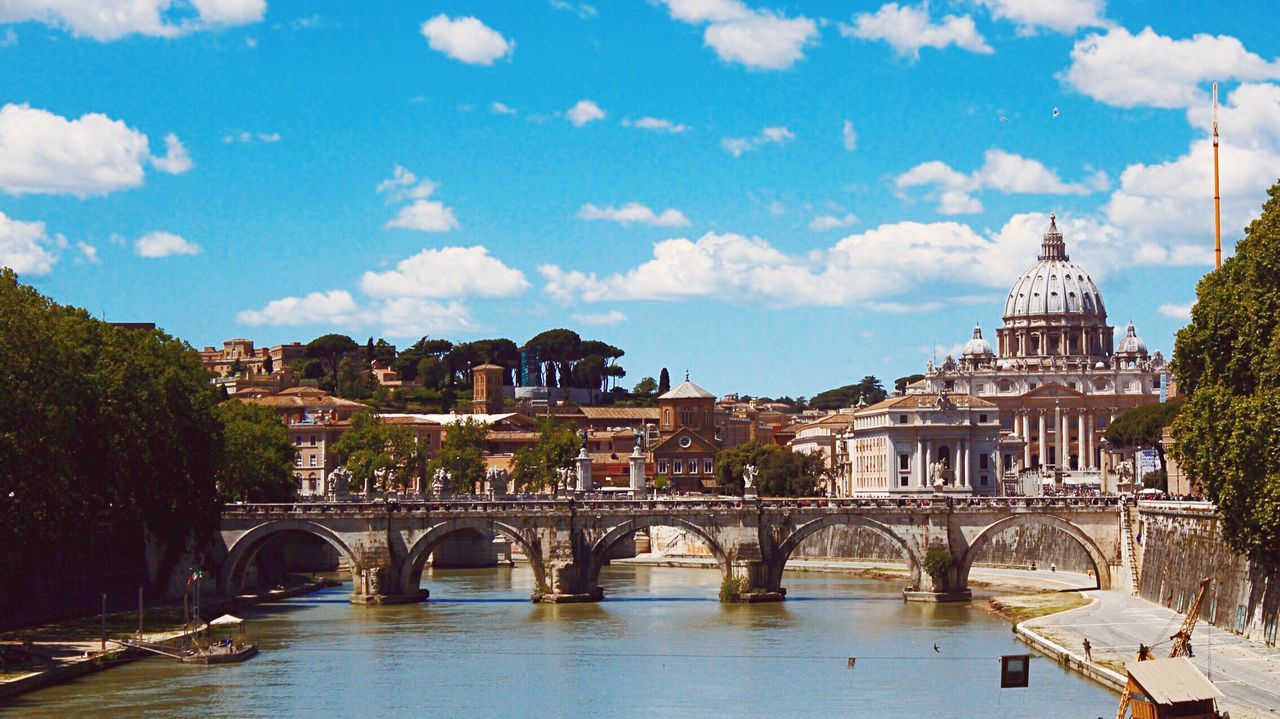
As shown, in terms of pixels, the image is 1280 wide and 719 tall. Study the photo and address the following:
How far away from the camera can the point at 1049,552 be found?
A: 10319 centimetres

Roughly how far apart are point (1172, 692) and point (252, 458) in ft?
213

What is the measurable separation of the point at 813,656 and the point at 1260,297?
1794cm

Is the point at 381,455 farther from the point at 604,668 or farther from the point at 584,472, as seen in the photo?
the point at 604,668

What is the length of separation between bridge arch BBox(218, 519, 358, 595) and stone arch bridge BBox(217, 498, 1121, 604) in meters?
0.06

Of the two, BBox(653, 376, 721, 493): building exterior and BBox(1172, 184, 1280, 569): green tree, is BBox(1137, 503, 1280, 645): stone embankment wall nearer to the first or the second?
BBox(1172, 184, 1280, 569): green tree

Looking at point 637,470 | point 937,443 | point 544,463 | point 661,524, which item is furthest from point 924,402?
point 661,524

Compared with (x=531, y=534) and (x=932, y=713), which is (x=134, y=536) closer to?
(x=531, y=534)

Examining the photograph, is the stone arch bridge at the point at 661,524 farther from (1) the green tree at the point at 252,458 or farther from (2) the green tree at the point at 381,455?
(2) the green tree at the point at 381,455

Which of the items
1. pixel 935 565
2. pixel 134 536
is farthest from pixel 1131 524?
pixel 134 536

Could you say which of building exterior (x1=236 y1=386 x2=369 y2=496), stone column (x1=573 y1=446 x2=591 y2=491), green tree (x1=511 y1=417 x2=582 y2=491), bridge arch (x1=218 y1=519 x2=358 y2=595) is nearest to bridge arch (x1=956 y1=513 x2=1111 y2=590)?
bridge arch (x1=218 y1=519 x2=358 y2=595)

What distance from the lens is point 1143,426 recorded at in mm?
140625

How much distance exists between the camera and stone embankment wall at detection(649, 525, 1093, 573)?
10125cm

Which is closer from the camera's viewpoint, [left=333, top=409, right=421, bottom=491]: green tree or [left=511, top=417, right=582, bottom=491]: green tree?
[left=333, top=409, right=421, bottom=491]: green tree

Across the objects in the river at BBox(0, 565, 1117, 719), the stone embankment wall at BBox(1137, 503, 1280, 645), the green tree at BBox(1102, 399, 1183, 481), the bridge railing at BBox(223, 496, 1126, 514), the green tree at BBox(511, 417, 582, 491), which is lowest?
the river at BBox(0, 565, 1117, 719)
